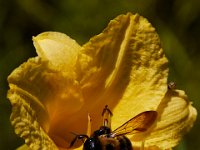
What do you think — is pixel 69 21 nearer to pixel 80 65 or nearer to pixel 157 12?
pixel 157 12

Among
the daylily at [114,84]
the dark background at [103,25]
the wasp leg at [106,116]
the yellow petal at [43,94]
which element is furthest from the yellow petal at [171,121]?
the dark background at [103,25]

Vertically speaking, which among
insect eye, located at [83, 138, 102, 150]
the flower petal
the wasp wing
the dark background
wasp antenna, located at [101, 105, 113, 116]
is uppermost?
the dark background

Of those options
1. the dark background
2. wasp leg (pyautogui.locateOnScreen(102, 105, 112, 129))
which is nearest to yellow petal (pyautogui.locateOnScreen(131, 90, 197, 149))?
wasp leg (pyautogui.locateOnScreen(102, 105, 112, 129))

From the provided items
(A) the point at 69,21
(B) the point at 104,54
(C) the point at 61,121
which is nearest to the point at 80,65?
(B) the point at 104,54

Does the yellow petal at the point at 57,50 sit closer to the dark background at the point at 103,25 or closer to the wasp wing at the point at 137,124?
the wasp wing at the point at 137,124

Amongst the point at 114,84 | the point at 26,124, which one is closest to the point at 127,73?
the point at 114,84

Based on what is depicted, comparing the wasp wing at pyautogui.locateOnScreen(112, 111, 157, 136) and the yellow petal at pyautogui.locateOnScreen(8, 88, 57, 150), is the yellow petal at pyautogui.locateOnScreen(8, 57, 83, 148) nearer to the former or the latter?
the yellow petal at pyautogui.locateOnScreen(8, 88, 57, 150)

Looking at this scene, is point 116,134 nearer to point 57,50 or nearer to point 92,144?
point 92,144
